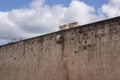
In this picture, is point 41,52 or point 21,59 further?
point 21,59

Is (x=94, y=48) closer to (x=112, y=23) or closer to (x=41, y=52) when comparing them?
(x=112, y=23)

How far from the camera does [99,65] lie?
36.3ft

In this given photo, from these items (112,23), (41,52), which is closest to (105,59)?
(112,23)

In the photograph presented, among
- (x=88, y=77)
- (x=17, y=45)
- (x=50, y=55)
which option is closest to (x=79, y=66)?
(x=88, y=77)

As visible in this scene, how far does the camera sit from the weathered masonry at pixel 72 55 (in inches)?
425

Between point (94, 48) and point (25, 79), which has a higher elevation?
point (94, 48)

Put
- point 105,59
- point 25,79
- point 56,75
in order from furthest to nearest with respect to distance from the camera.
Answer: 1. point 25,79
2. point 56,75
3. point 105,59

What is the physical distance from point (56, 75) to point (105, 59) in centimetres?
277

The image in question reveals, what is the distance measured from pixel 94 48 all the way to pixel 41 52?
333 cm

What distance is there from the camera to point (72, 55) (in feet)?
40.5

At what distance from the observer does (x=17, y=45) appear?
52.5 feet

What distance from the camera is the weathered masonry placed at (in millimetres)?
10786

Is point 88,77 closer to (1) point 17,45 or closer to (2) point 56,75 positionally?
(2) point 56,75

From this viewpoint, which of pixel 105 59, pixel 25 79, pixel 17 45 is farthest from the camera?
pixel 17 45
